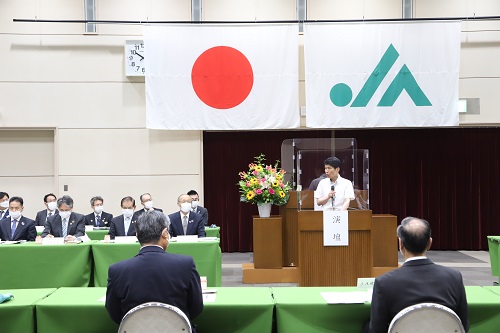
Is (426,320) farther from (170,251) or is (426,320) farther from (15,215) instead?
(15,215)

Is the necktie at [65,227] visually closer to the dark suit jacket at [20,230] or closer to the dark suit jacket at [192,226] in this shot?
the dark suit jacket at [20,230]

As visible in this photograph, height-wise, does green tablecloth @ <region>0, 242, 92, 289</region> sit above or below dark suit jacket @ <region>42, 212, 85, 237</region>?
below

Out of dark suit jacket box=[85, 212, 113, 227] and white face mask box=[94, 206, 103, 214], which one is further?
dark suit jacket box=[85, 212, 113, 227]

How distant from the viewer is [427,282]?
273cm

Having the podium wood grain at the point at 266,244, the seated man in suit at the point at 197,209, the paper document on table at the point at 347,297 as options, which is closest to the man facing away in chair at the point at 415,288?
the paper document on table at the point at 347,297

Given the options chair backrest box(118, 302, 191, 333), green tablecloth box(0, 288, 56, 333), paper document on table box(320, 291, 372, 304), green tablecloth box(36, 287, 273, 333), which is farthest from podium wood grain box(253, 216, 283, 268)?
chair backrest box(118, 302, 191, 333)

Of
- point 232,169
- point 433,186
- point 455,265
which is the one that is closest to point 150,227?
point 455,265

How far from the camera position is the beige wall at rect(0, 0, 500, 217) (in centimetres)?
978

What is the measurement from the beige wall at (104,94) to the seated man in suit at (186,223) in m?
3.20

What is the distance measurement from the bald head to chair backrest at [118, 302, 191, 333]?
3.82 feet

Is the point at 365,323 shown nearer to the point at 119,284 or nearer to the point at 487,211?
the point at 119,284

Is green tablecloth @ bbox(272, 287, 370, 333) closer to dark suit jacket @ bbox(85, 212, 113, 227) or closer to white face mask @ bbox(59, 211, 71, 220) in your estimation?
white face mask @ bbox(59, 211, 71, 220)

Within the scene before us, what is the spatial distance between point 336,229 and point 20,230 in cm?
369

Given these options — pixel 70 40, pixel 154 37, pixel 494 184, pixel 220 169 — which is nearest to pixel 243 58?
pixel 154 37
